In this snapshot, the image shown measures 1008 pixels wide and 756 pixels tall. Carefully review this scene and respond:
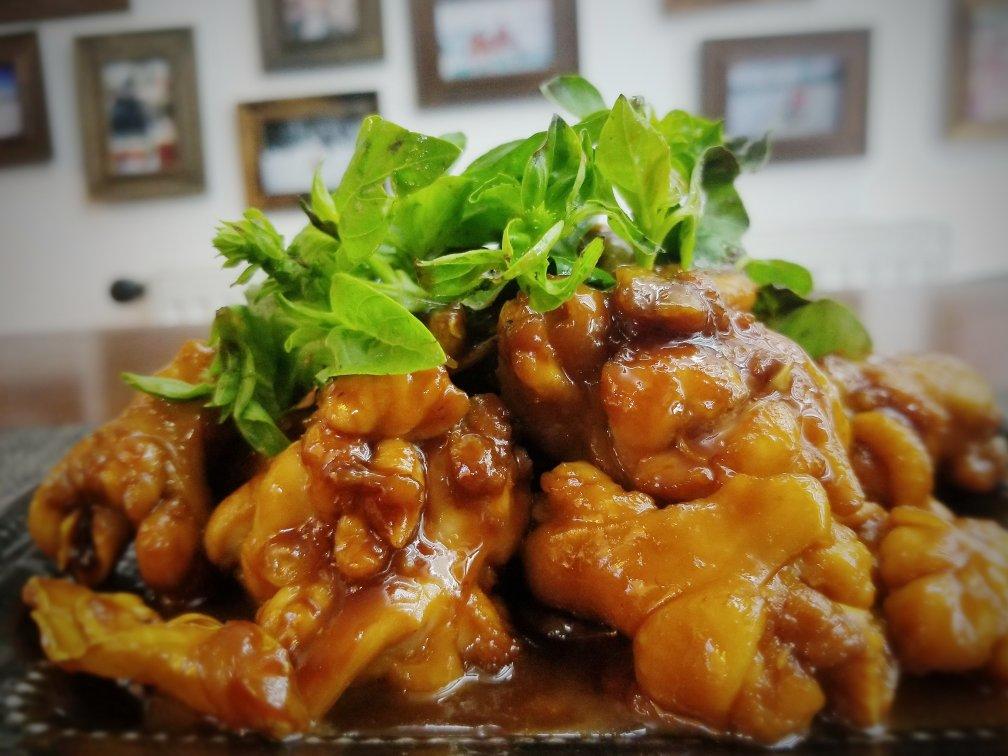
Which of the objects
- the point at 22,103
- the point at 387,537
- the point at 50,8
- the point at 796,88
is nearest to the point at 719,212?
the point at 387,537

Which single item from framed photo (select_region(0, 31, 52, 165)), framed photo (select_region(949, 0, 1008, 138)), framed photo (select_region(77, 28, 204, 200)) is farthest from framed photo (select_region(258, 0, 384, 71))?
framed photo (select_region(949, 0, 1008, 138))

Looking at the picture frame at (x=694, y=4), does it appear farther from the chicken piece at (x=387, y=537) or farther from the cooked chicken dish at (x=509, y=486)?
the chicken piece at (x=387, y=537)

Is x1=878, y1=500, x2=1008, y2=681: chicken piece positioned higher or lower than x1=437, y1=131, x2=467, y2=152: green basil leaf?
lower

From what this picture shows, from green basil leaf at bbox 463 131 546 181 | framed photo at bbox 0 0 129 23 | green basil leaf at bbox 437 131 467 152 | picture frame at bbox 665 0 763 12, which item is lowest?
green basil leaf at bbox 463 131 546 181

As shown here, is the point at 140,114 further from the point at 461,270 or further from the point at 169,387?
the point at 461,270

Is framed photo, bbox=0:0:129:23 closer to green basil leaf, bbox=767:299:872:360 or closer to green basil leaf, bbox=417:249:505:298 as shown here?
green basil leaf, bbox=417:249:505:298

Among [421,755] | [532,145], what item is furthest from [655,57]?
[421,755]
